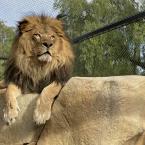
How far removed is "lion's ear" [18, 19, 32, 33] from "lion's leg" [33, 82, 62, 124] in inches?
18.8

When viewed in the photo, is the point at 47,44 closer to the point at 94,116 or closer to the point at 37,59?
the point at 37,59

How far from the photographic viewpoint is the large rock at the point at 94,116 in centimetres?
291

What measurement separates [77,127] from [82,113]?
0.10m

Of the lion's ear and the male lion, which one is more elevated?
the lion's ear

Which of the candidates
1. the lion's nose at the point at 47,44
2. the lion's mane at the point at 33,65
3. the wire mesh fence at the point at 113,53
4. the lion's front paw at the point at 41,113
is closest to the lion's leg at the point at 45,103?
the lion's front paw at the point at 41,113

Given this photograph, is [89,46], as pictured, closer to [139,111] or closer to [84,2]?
[84,2]

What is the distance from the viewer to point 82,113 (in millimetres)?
A: 2990

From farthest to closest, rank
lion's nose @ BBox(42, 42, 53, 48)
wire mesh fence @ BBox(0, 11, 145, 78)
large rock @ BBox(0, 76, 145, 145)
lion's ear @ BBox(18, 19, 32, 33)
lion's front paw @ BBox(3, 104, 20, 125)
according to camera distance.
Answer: wire mesh fence @ BBox(0, 11, 145, 78) → lion's ear @ BBox(18, 19, 32, 33) → lion's nose @ BBox(42, 42, 53, 48) → lion's front paw @ BBox(3, 104, 20, 125) → large rock @ BBox(0, 76, 145, 145)

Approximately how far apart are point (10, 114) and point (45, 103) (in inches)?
8.9

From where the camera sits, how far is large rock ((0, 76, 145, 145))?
291 centimetres

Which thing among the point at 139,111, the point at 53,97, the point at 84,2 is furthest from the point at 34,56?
the point at 84,2

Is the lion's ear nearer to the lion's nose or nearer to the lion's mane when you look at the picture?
the lion's mane

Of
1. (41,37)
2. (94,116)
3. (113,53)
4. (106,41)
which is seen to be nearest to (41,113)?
(94,116)

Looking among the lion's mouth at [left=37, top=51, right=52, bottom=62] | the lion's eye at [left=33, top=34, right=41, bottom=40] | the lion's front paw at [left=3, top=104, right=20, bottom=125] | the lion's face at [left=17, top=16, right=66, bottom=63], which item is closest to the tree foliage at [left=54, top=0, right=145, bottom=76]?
the lion's face at [left=17, top=16, right=66, bottom=63]
